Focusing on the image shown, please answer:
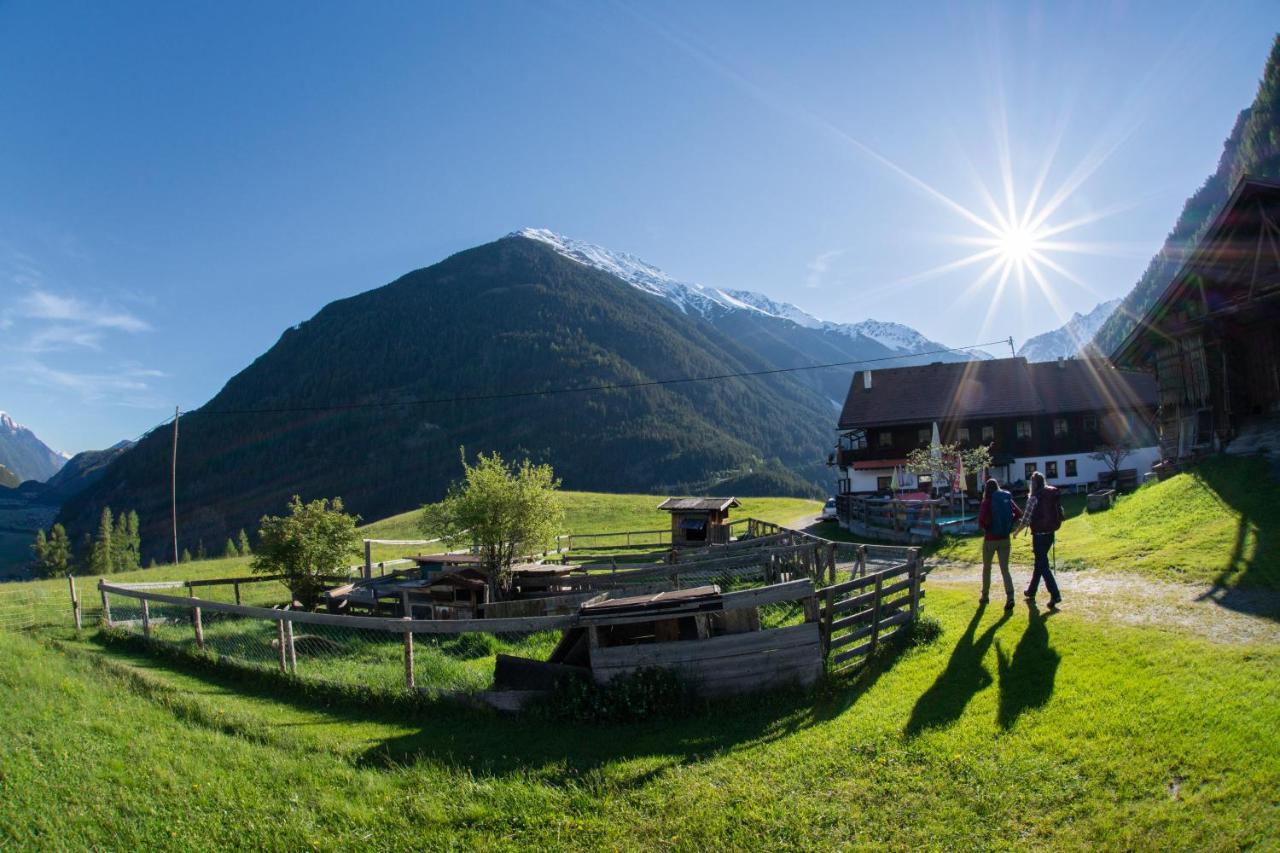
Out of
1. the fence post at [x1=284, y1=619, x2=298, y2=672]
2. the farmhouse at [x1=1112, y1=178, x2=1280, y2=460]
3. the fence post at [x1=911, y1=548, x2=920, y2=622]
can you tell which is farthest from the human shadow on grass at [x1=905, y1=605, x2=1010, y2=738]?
the farmhouse at [x1=1112, y1=178, x2=1280, y2=460]

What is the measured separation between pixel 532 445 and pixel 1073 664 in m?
175

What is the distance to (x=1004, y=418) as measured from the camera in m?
41.7

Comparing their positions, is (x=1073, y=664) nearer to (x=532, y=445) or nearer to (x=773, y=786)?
(x=773, y=786)

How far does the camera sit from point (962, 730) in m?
7.07

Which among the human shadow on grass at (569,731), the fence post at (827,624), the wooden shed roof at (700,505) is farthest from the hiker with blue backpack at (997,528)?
the wooden shed roof at (700,505)

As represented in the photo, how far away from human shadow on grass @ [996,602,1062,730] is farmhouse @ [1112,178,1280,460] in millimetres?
14188

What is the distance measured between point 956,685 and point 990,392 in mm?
39993

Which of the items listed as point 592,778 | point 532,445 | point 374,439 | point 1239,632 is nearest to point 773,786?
point 592,778

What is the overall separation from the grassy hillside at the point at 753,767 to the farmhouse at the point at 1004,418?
3337cm

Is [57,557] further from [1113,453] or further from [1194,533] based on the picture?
[1113,453]

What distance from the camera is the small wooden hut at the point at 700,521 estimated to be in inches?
1117

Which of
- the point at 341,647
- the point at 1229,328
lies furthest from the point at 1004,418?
the point at 341,647

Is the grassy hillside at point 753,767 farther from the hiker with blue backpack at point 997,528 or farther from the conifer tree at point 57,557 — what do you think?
the conifer tree at point 57,557

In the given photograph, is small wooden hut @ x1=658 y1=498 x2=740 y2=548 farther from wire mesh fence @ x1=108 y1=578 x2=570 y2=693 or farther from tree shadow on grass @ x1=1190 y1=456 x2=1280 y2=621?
tree shadow on grass @ x1=1190 y1=456 x2=1280 y2=621
